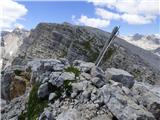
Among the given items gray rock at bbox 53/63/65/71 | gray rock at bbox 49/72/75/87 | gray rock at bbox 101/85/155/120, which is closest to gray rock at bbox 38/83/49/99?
gray rock at bbox 49/72/75/87

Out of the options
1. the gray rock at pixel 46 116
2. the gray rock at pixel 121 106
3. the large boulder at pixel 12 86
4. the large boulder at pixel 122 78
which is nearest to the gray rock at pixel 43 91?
the gray rock at pixel 46 116

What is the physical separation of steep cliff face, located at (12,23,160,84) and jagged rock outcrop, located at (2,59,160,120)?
87.4 meters

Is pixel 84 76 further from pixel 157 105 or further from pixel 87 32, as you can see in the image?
pixel 87 32

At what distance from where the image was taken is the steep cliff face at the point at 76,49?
388 feet

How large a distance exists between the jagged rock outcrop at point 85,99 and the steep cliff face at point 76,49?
287 ft

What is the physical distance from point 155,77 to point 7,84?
72.7 metres

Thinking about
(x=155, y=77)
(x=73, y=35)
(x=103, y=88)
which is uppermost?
(x=103, y=88)

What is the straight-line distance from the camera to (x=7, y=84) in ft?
159

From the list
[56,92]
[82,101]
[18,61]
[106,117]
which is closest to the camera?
[106,117]

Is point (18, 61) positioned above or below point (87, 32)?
below

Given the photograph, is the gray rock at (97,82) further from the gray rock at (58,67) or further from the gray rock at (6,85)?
the gray rock at (6,85)

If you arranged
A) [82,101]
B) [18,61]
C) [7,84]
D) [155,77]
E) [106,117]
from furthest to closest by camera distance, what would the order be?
[18,61] → [155,77] → [7,84] → [82,101] → [106,117]

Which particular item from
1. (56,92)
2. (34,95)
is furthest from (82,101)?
(34,95)

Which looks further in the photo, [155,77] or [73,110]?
[155,77]
